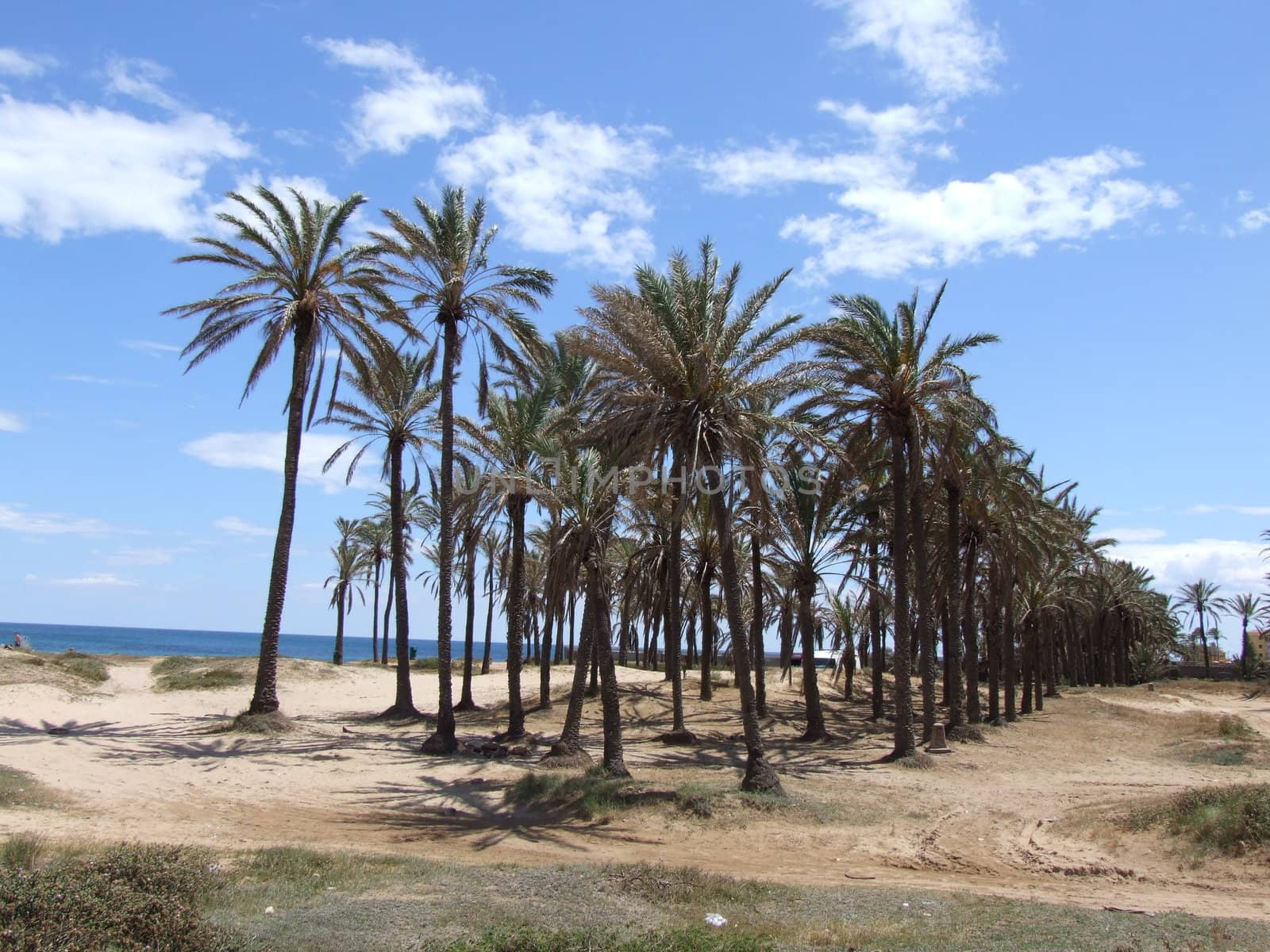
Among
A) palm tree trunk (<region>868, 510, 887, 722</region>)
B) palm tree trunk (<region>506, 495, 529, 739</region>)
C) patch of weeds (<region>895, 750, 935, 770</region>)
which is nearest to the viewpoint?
patch of weeds (<region>895, 750, 935, 770</region>)

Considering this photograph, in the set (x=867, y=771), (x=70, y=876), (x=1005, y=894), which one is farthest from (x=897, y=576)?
(x=70, y=876)

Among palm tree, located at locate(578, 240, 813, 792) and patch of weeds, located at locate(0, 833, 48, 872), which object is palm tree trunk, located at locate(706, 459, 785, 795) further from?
patch of weeds, located at locate(0, 833, 48, 872)

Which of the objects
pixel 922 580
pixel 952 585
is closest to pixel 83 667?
pixel 922 580

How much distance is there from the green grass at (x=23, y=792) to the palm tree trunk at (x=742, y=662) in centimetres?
1146

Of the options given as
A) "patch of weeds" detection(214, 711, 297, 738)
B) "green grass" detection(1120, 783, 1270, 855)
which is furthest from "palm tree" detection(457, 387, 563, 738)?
"green grass" detection(1120, 783, 1270, 855)

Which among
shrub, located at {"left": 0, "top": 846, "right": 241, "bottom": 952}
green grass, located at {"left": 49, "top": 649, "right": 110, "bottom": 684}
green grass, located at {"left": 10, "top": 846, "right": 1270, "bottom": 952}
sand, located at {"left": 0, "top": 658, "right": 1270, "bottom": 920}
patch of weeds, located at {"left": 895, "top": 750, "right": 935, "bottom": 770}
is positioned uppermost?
shrub, located at {"left": 0, "top": 846, "right": 241, "bottom": 952}

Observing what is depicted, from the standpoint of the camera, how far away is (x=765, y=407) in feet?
59.7

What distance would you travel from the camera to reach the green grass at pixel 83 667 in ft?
109

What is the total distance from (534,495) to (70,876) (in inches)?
491

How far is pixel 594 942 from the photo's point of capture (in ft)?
24.8

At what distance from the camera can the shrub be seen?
6691mm

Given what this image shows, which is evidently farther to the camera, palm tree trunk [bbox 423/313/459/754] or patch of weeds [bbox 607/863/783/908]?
palm tree trunk [bbox 423/313/459/754]

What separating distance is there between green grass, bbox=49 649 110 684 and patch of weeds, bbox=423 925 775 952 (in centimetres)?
3152

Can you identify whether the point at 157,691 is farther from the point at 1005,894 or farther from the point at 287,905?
the point at 1005,894
